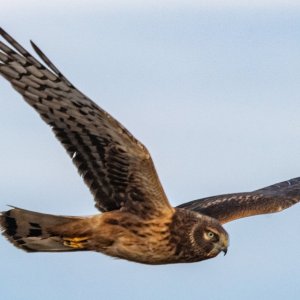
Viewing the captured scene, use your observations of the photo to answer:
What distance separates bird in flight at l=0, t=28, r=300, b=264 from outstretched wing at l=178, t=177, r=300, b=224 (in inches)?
75.6

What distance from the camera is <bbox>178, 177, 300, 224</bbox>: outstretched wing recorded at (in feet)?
54.1

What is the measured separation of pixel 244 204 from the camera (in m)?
17.0

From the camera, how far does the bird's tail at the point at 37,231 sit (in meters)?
14.2

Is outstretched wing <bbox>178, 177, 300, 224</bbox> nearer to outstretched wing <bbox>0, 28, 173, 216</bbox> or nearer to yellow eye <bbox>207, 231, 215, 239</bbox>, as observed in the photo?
yellow eye <bbox>207, 231, 215, 239</bbox>

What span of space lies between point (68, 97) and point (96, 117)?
0.39m

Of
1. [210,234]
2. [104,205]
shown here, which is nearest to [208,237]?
[210,234]

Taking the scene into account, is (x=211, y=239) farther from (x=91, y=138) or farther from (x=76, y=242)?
(x=91, y=138)

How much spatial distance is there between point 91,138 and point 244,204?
12.8ft

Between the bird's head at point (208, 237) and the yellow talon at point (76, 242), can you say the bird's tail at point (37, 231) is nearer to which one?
the yellow talon at point (76, 242)

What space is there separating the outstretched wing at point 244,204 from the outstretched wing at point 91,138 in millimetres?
2387

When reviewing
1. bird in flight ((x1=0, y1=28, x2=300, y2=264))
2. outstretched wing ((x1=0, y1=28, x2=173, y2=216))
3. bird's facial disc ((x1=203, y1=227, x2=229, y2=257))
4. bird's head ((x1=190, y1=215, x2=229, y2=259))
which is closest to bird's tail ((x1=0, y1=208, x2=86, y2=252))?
bird in flight ((x1=0, y1=28, x2=300, y2=264))

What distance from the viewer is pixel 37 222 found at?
14195 mm

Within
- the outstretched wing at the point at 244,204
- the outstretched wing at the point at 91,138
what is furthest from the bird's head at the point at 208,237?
the outstretched wing at the point at 244,204

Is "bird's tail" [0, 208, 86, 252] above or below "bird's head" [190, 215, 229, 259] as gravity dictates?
above
